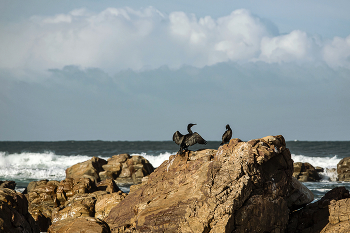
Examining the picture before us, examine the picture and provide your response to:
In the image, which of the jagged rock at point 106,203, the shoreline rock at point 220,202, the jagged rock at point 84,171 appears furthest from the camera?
the jagged rock at point 84,171

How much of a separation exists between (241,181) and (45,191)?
9929mm

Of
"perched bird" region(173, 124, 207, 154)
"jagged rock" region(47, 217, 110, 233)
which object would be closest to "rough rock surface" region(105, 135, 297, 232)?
"perched bird" region(173, 124, 207, 154)

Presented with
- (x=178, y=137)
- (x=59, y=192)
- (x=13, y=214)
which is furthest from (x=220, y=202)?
(x=59, y=192)

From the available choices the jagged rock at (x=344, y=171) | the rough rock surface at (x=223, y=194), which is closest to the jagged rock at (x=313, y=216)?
the rough rock surface at (x=223, y=194)

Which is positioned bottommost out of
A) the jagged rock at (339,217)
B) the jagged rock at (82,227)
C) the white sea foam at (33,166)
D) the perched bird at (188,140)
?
the white sea foam at (33,166)

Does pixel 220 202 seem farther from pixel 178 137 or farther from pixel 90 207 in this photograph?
pixel 90 207

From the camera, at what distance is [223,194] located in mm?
7062

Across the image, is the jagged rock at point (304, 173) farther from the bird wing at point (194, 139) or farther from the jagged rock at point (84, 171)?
the bird wing at point (194, 139)

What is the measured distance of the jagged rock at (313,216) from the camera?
8281 mm

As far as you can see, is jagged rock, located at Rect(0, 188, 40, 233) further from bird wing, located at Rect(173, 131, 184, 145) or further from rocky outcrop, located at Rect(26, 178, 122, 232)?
rocky outcrop, located at Rect(26, 178, 122, 232)

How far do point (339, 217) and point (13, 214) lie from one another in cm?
726

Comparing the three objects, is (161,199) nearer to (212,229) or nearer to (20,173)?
(212,229)

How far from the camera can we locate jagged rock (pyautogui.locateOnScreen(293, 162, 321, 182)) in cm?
2320

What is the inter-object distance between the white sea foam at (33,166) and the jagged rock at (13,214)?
78.8 ft
